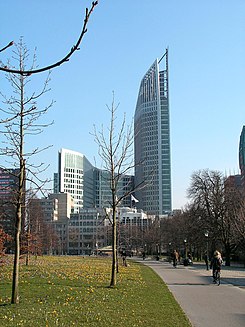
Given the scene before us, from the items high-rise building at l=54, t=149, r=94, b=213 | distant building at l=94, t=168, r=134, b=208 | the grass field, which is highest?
high-rise building at l=54, t=149, r=94, b=213

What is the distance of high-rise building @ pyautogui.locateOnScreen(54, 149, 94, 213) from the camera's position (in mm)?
170425

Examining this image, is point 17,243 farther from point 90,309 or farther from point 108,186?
point 108,186

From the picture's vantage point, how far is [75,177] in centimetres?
18212

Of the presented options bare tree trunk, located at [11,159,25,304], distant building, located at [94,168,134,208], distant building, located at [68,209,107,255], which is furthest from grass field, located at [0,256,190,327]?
distant building, located at [68,209,107,255]

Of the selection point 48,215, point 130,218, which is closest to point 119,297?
point 130,218

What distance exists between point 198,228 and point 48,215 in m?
96.5

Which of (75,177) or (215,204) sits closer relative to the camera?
(215,204)

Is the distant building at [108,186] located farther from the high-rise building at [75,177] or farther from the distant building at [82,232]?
the high-rise building at [75,177]

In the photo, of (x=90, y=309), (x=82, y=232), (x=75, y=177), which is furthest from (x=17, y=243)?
(x=75, y=177)

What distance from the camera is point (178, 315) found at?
11.4m

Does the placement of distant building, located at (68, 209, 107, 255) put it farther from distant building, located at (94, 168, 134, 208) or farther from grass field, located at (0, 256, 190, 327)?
grass field, located at (0, 256, 190, 327)

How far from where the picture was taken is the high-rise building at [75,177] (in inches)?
6710

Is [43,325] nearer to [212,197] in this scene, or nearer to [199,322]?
[199,322]

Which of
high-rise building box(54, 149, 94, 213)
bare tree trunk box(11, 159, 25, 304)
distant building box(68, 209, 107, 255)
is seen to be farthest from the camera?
high-rise building box(54, 149, 94, 213)
